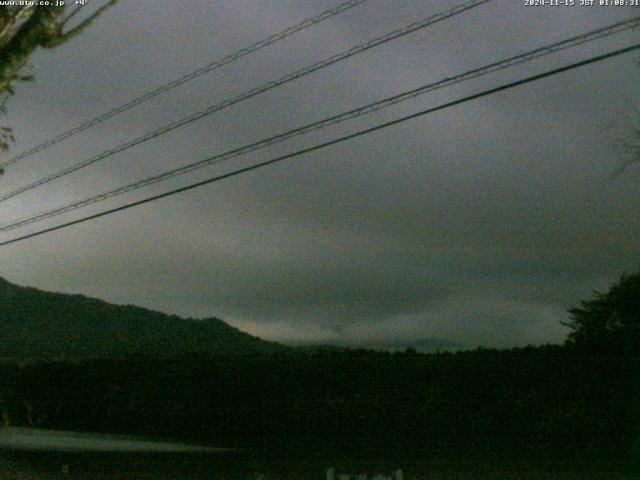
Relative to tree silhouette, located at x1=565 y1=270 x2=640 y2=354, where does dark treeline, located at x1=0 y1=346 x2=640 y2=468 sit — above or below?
below

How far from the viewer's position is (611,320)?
2070 centimetres

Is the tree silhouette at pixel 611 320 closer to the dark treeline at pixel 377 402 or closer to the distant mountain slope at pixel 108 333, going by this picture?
the dark treeline at pixel 377 402

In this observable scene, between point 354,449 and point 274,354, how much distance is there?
4099 millimetres

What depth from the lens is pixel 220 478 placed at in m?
15.5

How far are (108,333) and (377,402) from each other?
17292 millimetres

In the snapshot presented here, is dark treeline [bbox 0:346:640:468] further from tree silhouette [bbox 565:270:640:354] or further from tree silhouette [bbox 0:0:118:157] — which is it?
tree silhouette [bbox 0:0:118:157]

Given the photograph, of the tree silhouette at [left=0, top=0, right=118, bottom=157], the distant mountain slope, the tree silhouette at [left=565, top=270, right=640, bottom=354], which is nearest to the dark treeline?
the tree silhouette at [left=565, top=270, right=640, bottom=354]

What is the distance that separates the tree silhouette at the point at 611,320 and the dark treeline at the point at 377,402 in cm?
99

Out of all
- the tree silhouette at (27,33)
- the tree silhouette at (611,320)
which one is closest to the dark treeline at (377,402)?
the tree silhouette at (611,320)

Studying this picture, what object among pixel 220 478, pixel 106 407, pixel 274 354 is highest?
pixel 274 354

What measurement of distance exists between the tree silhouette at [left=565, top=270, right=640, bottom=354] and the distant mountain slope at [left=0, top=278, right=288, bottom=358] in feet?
49.9

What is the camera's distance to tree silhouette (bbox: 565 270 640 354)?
1956cm

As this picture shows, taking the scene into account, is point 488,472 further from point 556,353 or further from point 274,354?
point 274,354

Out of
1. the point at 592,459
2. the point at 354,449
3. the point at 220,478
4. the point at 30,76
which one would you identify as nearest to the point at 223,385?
the point at 354,449
